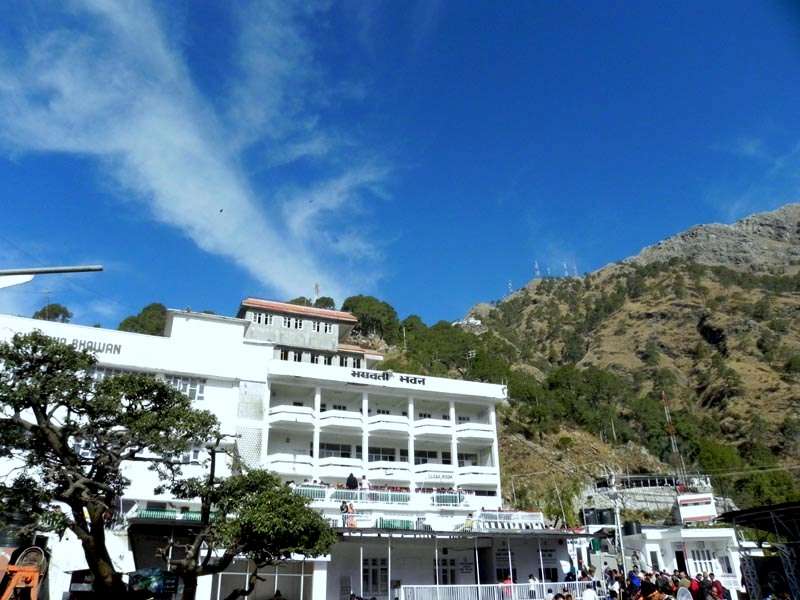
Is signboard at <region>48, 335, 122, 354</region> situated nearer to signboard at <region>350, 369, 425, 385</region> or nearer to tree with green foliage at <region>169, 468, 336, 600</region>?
signboard at <region>350, 369, 425, 385</region>

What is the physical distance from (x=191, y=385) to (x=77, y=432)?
60.3 feet

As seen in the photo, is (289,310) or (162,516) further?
(289,310)

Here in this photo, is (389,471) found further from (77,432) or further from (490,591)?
(77,432)

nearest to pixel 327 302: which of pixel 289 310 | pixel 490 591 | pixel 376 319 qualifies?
pixel 376 319

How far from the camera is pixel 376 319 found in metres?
96.1

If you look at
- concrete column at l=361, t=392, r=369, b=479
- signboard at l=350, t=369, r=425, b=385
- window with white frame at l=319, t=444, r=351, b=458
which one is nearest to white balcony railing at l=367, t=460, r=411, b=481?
concrete column at l=361, t=392, r=369, b=479

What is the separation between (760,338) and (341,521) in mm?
119906

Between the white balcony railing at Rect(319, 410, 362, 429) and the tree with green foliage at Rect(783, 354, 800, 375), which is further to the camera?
the tree with green foliage at Rect(783, 354, 800, 375)

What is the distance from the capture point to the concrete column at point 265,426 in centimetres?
3747

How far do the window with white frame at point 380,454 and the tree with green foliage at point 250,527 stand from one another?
69.6 ft

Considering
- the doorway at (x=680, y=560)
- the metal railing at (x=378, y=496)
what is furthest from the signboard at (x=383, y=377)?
the doorway at (x=680, y=560)

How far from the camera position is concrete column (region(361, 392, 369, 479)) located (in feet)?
131

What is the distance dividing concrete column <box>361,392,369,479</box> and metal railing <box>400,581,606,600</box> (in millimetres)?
14484

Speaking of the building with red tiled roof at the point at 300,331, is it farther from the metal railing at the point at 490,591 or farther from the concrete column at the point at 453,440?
the metal railing at the point at 490,591
